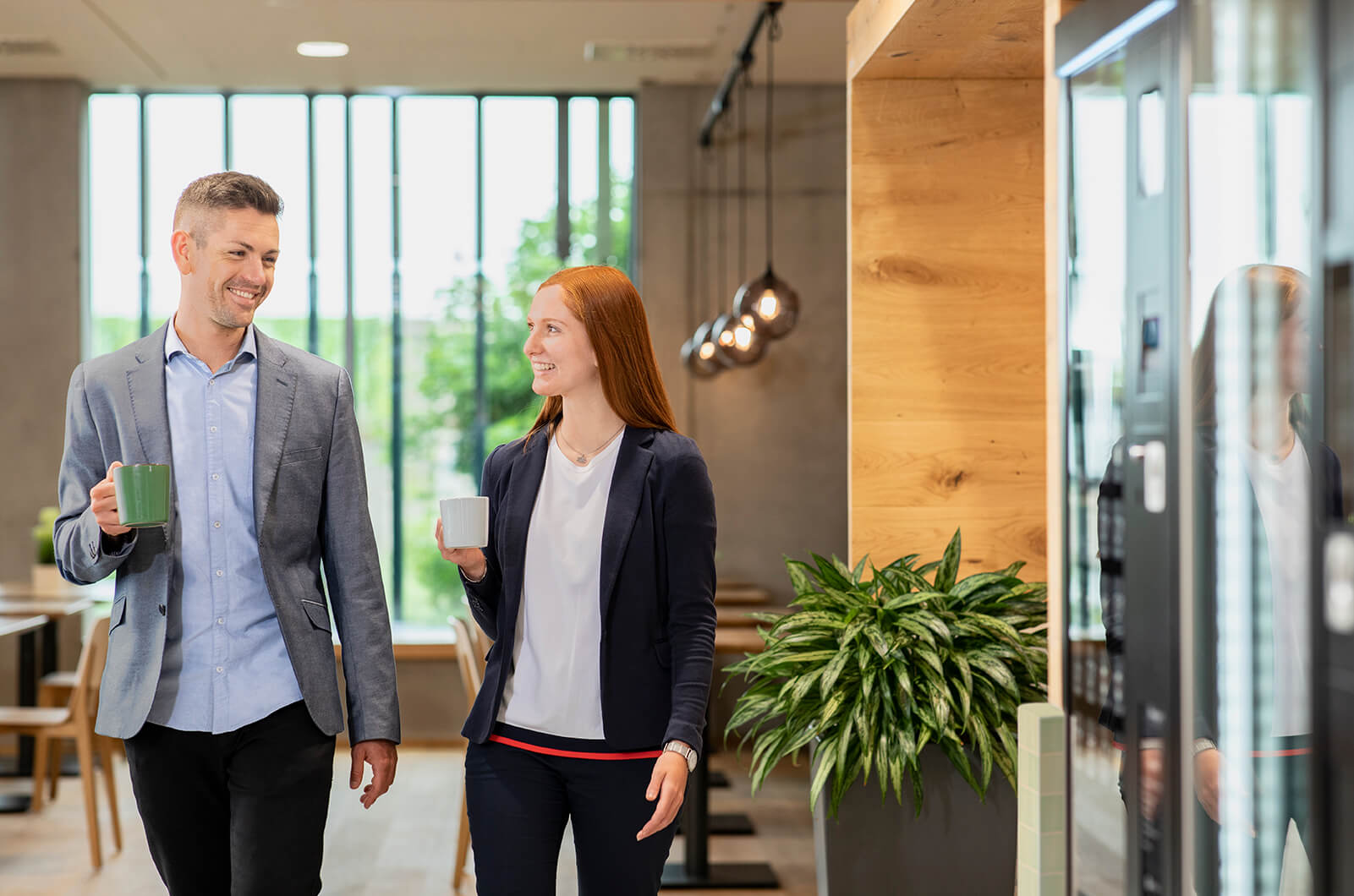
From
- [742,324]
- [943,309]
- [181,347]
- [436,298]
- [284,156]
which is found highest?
[284,156]

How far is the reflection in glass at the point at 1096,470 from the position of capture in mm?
1716

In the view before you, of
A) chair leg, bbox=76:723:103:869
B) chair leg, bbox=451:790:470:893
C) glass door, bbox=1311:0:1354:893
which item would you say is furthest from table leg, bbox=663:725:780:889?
glass door, bbox=1311:0:1354:893

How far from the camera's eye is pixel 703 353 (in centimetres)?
607

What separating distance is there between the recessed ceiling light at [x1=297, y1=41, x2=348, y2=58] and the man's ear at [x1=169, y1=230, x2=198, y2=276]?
15.1 ft

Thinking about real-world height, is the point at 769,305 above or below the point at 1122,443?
above

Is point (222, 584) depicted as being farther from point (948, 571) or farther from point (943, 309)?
point (943, 309)

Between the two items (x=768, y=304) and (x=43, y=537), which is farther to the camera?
(x=43, y=537)

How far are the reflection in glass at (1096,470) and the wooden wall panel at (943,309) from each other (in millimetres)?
1669

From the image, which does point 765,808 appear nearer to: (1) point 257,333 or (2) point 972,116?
(2) point 972,116

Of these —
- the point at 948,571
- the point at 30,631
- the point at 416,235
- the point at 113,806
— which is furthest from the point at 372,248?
the point at 948,571

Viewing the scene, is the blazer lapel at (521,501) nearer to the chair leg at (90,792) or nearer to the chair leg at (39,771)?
the chair leg at (90,792)

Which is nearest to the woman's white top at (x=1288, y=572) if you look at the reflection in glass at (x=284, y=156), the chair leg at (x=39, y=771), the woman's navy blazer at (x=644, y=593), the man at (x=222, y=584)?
the woman's navy blazer at (x=644, y=593)

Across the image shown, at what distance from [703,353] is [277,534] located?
431cm

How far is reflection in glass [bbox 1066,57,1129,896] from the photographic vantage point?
1.72 metres
